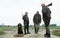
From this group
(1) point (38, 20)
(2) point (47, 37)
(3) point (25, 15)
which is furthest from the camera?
(3) point (25, 15)

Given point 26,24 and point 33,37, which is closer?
point 33,37

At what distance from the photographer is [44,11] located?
21.5m

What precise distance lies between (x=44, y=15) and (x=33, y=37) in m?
2.11

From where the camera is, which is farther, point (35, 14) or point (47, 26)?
point (35, 14)

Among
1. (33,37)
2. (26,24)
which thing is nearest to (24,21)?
(26,24)

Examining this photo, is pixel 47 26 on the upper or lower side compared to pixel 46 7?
lower

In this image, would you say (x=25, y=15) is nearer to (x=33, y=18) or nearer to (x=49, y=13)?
(x=33, y=18)

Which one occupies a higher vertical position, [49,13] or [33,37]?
[49,13]

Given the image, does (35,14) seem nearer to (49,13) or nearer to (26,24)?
(26,24)

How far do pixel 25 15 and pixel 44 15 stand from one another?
28.9ft

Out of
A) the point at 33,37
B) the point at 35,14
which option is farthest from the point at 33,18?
the point at 33,37

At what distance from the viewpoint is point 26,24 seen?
30.6 metres

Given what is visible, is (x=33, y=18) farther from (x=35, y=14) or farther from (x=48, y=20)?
(x=48, y=20)

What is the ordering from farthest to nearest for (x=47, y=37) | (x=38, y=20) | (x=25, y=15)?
(x=25, y=15), (x=38, y=20), (x=47, y=37)
